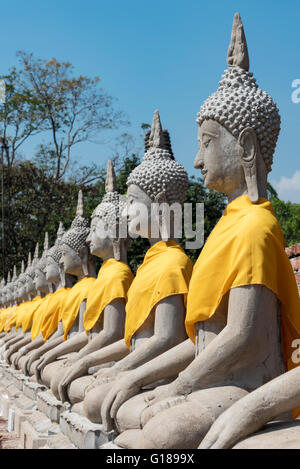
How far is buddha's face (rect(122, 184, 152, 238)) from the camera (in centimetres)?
534

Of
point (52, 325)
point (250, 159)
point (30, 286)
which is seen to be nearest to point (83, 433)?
point (250, 159)

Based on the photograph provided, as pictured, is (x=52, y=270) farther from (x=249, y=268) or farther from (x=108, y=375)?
(x=249, y=268)

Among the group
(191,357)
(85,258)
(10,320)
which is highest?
(85,258)

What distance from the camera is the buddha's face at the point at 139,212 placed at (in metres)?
A: 5.34

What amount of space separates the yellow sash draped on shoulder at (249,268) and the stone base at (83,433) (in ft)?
4.56

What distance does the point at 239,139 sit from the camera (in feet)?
12.8

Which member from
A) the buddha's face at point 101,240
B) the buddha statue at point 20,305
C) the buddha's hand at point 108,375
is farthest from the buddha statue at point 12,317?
the buddha's hand at point 108,375

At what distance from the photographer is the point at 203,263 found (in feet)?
12.2

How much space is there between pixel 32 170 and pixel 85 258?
A: 14.4m

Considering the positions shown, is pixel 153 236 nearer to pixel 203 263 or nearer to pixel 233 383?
pixel 203 263

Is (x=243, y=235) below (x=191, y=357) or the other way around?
the other way around

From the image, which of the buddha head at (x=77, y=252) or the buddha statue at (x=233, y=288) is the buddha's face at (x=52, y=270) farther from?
the buddha statue at (x=233, y=288)

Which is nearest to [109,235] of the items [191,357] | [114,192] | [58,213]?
[114,192]

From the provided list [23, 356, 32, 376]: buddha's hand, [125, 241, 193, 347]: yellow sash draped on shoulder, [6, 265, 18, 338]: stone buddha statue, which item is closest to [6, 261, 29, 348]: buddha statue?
[6, 265, 18, 338]: stone buddha statue
